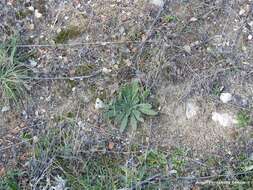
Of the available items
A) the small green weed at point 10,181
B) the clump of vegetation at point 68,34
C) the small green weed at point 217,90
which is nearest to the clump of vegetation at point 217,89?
the small green weed at point 217,90

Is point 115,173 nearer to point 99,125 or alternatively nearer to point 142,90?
point 99,125

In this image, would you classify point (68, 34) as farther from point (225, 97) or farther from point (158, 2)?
point (225, 97)

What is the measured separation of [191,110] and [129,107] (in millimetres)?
325

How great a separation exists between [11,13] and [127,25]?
2.18 ft

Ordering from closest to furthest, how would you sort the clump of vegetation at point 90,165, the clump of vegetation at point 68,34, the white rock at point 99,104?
1. the clump of vegetation at point 90,165
2. the white rock at point 99,104
3. the clump of vegetation at point 68,34

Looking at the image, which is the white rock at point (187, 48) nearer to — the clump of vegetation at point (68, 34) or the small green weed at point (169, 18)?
the small green weed at point (169, 18)

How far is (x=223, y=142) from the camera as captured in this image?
2514 millimetres

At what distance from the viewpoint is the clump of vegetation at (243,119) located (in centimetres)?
251

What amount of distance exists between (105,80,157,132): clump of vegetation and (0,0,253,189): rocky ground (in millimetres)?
42

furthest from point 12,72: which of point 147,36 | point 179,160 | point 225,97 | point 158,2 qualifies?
point 225,97

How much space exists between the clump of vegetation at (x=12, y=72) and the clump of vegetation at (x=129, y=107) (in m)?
0.49

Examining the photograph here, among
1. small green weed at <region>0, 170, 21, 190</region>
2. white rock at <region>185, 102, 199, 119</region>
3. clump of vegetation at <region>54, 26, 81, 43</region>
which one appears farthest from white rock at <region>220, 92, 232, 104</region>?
small green weed at <region>0, 170, 21, 190</region>

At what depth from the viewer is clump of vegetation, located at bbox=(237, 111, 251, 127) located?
2514 mm

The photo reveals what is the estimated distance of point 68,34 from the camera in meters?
2.72
